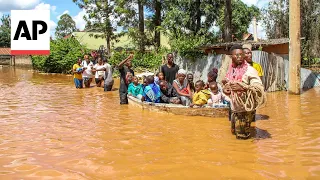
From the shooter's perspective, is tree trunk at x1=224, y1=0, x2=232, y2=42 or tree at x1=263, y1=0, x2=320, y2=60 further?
tree at x1=263, y1=0, x2=320, y2=60

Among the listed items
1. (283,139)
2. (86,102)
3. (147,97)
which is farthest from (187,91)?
(86,102)

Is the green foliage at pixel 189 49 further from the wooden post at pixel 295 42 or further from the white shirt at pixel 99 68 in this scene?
the wooden post at pixel 295 42

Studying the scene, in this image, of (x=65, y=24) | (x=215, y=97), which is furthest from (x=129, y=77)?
(x=65, y=24)

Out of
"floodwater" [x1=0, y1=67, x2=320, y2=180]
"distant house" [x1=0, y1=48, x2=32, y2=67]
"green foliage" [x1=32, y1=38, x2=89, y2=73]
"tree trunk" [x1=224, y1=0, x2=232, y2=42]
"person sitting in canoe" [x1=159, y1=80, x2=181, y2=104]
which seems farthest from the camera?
"distant house" [x1=0, y1=48, x2=32, y2=67]

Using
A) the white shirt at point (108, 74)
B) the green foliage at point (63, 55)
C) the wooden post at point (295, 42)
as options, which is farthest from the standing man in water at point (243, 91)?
the green foliage at point (63, 55)

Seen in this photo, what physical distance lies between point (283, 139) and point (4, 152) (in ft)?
13.9

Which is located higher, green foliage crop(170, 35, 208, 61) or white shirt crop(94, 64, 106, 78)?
green foliage crop(170, 35, 208, 61)

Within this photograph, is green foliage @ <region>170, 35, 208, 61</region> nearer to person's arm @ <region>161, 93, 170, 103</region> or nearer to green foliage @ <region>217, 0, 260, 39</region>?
person's arm @ <region>161, 93, 170, 103</region>

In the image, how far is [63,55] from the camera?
84.6 feet

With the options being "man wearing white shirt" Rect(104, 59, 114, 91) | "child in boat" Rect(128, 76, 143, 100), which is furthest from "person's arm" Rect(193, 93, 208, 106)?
"man wearing white shirt" Rect(104, 59, 114, 91)

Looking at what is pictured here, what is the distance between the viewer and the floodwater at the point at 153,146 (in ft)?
13.1

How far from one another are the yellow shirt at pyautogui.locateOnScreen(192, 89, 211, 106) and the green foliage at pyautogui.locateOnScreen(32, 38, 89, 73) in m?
17.7

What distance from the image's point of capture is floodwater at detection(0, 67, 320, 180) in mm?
4000

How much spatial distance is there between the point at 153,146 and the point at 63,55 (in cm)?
2210
